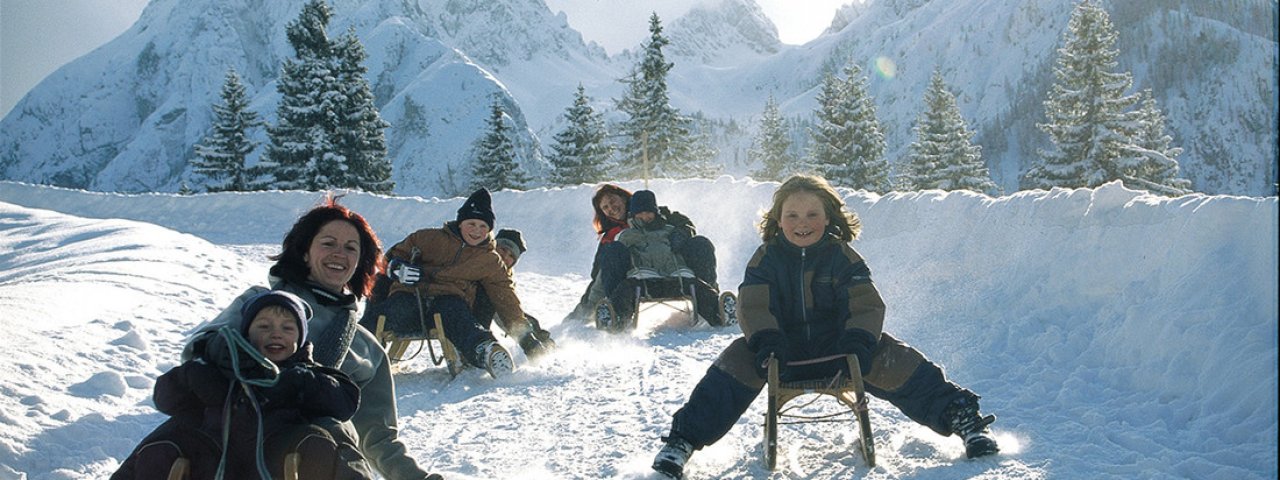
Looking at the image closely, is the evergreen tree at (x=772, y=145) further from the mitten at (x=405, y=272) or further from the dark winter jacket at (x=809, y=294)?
the dark winter jacket at (x=809, y=294)

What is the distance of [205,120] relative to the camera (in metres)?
116

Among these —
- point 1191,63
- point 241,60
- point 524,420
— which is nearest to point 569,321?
point 524,420

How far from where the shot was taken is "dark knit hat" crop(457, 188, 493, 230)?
5.54 meters

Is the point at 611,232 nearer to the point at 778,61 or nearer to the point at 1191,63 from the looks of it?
the point at 1191,63

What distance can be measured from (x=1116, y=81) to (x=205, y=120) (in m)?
122

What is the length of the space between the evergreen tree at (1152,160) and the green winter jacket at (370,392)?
86.7 feet

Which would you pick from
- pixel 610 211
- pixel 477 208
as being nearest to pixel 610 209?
pixel 610 211

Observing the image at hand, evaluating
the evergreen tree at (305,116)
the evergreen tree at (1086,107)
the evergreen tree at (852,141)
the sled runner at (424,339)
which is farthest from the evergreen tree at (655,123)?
the sled runner at (424,339)

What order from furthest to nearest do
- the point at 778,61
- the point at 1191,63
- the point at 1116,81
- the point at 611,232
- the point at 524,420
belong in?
1. the point at 778,61
2. the point at 1191,63
3. the point at 1116,81
4. the point at 611,232
5. the point at 524,420

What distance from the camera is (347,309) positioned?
2.83m

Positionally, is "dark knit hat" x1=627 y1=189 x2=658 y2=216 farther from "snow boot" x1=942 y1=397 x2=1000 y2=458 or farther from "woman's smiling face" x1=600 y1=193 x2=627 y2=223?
"snow boot" x1=942 y1=397 x2=1000 y2=458

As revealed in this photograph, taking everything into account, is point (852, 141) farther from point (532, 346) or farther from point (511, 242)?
point (532, 346)

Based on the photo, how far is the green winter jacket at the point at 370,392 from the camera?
266 cm

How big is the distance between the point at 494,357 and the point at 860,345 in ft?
8.67
